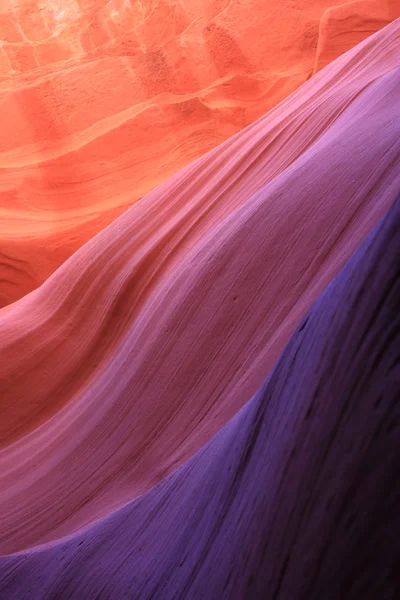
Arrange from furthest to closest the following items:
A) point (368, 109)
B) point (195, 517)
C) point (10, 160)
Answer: point (10, 160) → point (368, 109) → point (195, 517)

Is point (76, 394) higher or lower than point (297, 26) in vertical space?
lower

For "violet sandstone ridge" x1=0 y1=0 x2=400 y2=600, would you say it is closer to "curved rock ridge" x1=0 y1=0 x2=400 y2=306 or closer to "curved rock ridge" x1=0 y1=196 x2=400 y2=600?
"curved rock ridge" x1=0 y1=196 x2=400 y2=600

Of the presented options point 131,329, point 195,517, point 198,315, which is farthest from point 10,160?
point 195,517

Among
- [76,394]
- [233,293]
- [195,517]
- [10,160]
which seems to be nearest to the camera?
[195,517]

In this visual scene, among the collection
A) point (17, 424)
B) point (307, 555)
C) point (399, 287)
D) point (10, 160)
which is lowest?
point (307, 555)

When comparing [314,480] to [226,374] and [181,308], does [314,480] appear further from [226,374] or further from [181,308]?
[181,308]

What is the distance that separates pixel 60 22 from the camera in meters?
4.27

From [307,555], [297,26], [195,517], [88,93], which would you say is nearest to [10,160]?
[88,93]

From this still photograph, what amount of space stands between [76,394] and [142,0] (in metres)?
3.86

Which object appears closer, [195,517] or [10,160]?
[195,517]

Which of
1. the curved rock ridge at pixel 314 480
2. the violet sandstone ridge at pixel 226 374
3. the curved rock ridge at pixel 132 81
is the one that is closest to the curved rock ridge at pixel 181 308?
the violet sandstone ridge at pixel 226 374

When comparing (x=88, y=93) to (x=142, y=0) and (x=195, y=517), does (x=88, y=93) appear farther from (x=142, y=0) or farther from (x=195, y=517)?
(x=195, y=517)

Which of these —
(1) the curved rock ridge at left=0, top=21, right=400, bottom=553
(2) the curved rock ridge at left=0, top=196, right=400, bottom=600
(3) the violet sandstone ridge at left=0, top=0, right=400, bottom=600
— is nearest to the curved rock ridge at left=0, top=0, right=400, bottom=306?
(3) the violet sandstone ridge at left=0, top=0, right=400, bottom=600

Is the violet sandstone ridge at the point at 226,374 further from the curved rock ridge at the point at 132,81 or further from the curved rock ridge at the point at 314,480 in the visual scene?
the curved rock ridge at the point at 132,81
